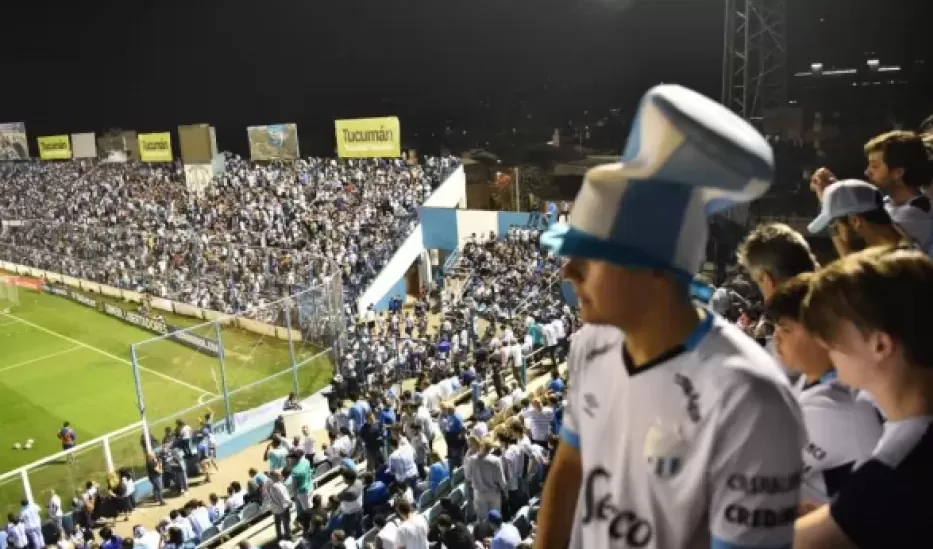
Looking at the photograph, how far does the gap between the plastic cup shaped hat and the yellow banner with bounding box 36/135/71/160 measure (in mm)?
56446

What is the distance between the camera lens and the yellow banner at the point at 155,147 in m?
42.2

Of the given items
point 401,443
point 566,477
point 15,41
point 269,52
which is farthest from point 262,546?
point 15,41

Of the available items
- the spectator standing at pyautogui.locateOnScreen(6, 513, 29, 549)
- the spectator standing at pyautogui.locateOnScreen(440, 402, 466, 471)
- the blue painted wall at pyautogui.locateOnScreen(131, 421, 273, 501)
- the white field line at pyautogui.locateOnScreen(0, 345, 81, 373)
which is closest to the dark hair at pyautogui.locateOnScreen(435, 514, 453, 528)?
the spectator standing at pyautogui.locateOnScreen(440, 402, 466, 471)

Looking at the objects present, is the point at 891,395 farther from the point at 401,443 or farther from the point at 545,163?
the point at 545,163

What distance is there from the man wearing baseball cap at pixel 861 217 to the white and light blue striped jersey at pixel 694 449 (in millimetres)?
1714

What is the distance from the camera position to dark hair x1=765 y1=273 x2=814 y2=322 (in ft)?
6.82

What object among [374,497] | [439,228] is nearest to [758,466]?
[374,497]

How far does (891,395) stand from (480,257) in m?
22.0

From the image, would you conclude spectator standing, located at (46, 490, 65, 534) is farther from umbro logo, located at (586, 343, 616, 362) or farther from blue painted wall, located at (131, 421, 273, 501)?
umbro logo, located at (586, 343, 616, 362)

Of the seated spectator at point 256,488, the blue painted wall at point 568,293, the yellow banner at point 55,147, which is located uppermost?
the yellow banner at point 55,147

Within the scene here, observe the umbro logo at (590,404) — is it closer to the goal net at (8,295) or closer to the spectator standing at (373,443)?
the spectator standing at (373,443)

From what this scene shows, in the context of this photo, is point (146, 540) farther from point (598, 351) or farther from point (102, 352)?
point (102, 352)

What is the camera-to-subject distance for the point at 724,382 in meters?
1.35

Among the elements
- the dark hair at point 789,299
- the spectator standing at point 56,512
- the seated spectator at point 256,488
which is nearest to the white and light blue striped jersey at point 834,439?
the dark hair at point 789,299
